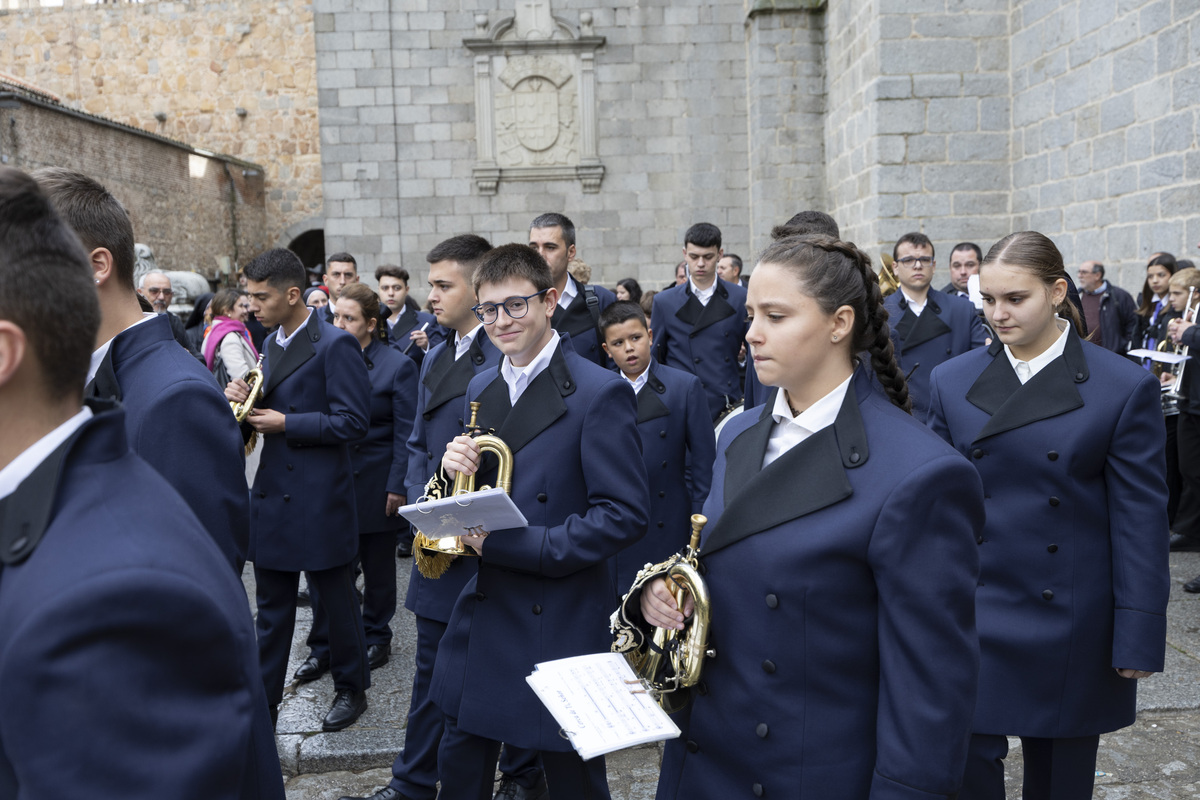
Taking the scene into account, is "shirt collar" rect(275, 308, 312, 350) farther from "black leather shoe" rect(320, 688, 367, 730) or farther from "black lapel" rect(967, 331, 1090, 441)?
"black lapel" rect(967, 331, 1090, 441)

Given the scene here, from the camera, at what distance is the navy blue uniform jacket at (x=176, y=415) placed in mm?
2338

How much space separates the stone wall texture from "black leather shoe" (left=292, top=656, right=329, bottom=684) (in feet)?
25.2

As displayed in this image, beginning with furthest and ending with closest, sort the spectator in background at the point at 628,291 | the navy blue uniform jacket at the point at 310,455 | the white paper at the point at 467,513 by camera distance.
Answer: the spectator in background at the point at 628,291 < the navy blue uniform jacket at the point at 310,455 < the white paper at the point at 467,513

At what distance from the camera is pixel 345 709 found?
4434 mm

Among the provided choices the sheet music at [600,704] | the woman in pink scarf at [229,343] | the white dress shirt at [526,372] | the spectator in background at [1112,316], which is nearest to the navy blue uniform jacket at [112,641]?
the sheet music at [600,704]

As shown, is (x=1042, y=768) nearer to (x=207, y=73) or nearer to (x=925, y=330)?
(x=925, y=330)

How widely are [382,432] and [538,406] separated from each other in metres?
2.96

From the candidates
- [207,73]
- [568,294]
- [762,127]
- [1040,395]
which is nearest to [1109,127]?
[762,127]

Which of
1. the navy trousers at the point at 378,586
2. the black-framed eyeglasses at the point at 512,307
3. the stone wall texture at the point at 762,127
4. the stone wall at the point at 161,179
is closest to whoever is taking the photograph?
the black-framed eyeglasses at the point at 512,307

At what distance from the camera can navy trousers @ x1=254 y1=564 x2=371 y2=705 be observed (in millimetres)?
4273

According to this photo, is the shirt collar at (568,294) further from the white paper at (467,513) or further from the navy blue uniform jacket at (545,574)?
the white paper at (467,513)

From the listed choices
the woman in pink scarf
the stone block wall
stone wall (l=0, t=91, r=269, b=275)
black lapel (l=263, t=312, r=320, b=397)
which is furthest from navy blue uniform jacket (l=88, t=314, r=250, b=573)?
stone wall (l=0, t=91, r=269, b=275)

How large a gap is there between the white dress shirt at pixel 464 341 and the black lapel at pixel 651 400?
88 centimetres

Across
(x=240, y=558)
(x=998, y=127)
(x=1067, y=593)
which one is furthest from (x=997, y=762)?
(x=998, y=127)
